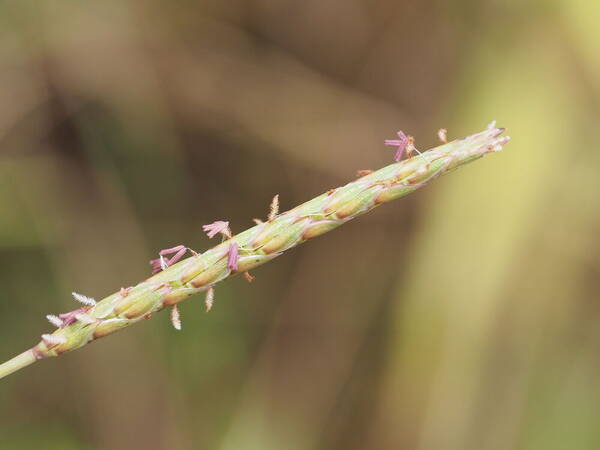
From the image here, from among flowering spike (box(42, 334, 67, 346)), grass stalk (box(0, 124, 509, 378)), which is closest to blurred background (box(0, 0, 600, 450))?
grass stalk (box(0, 124, 509, 378))

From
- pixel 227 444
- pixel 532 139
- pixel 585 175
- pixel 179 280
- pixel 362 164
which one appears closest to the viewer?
pixel 179 280

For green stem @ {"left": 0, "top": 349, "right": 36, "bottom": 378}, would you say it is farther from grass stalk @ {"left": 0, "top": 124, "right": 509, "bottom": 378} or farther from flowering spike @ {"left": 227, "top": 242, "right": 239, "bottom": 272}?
flowering spike @ {"left": 227, "top": 242, "right": 239, "bottom": 272}

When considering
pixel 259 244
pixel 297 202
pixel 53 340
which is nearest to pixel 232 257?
pixel 259 244

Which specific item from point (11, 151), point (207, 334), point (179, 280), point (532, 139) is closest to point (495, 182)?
point (532, 139)

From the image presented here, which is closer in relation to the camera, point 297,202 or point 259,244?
point 259,244

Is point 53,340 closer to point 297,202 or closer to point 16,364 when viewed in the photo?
point 16,364

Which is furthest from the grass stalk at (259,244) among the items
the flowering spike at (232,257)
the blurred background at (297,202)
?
the blurred background at (297,202)

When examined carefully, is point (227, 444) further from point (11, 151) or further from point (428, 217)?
point (11, 151)
